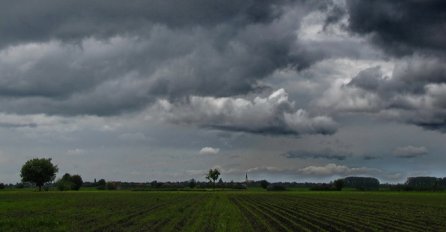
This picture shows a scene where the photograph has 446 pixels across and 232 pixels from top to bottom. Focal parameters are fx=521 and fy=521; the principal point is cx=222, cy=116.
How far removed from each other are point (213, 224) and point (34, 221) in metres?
12.3

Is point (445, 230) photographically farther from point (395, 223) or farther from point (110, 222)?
point (110, 222)

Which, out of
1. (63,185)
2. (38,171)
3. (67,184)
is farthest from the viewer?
(67,184)

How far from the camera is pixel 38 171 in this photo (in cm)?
15950

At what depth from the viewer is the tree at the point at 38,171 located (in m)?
160

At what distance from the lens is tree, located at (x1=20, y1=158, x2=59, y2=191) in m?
160

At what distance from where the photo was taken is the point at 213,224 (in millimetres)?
34719

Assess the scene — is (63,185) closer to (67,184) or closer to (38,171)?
(67,184)

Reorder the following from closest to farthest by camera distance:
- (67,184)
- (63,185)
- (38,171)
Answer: (38,171), (63,185), (67,184)

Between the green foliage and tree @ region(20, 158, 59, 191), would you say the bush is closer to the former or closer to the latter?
the green foliage

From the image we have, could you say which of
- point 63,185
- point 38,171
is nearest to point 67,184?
point 63,185

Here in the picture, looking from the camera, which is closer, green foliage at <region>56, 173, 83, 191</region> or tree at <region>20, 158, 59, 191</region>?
tree at <region>20, 158, 59, 191</region>

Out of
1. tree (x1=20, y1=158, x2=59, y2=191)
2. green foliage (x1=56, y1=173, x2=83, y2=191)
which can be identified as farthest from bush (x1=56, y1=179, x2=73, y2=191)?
tree (x1=20, y1=158, x2=59, y2=191)

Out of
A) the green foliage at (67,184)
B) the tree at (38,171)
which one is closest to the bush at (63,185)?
the green foliage at (67,184)

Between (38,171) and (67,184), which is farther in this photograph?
(67,184)
